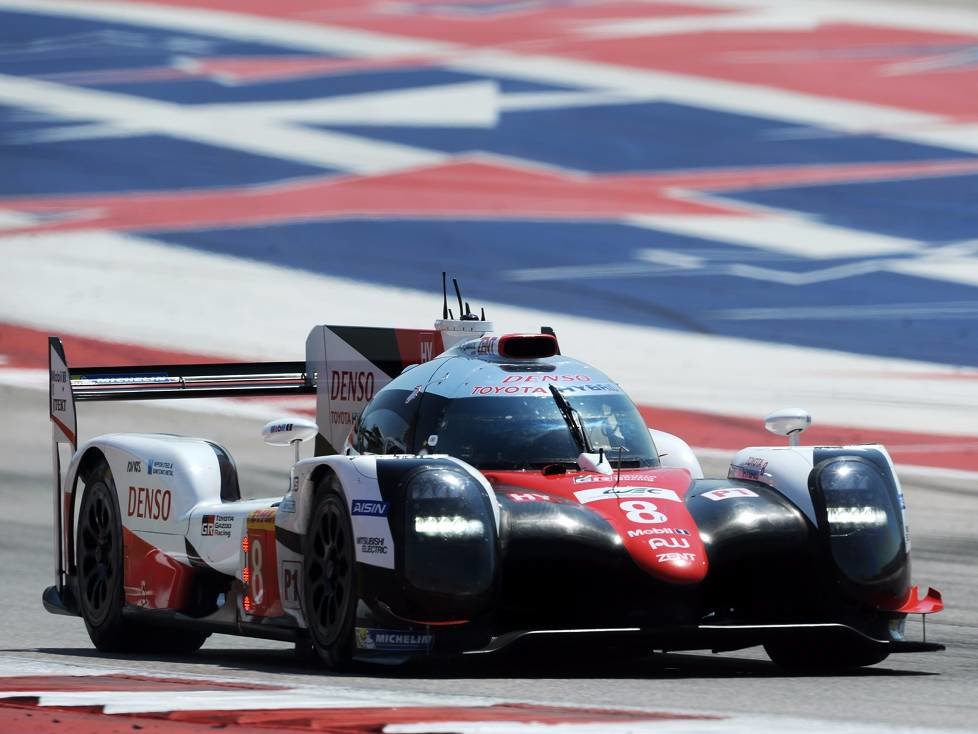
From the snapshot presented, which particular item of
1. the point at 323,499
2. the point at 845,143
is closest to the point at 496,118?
the point at 845,143

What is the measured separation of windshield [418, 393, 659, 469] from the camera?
883 centimetres

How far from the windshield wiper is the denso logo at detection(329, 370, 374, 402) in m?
2.07

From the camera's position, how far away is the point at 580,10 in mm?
33906

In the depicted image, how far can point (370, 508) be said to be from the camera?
26.2 feet

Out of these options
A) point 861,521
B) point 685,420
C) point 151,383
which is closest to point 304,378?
point 151,383

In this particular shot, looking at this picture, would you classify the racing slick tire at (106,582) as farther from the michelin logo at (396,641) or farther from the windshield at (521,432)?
the michelin logo at (396,641)

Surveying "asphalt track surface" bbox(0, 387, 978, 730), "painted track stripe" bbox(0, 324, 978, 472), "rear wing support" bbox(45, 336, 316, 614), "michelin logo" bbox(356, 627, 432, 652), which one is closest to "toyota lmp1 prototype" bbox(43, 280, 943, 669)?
"michelin logo" bbox(356, 627, 432, 652)

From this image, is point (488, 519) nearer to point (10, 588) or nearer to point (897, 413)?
point (10, 588)

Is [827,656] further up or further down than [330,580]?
further down

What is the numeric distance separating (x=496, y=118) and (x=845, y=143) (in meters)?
5.23

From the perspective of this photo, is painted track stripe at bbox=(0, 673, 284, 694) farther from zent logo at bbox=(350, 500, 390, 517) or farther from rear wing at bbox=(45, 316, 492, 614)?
rear wing at bbox=(45, 316, 492, 614)

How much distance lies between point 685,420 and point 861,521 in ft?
48.0

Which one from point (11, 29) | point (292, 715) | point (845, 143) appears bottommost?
point (292, 715)

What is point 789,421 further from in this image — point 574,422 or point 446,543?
point 446,543
